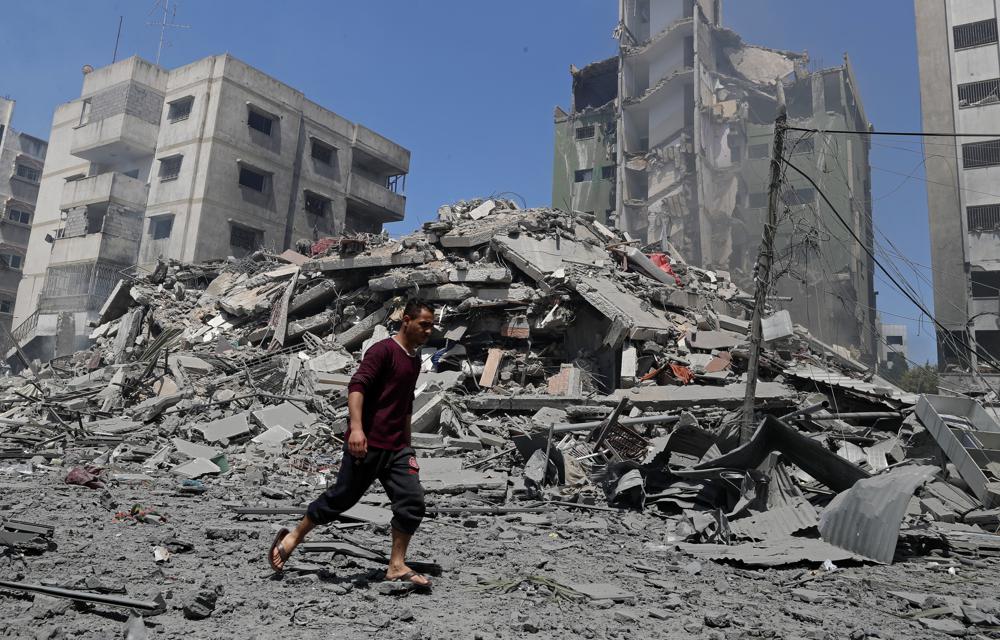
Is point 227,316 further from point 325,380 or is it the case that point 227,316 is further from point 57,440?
point 57,440

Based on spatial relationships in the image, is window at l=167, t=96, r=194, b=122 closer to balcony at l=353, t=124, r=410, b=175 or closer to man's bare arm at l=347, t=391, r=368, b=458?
balcony at l=353, t=124, r=410, b=175

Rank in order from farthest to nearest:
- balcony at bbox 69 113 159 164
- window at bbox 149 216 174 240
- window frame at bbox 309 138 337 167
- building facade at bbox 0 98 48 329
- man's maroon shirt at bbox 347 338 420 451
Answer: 1. building facade at bbox 0 98 48 329
2. window frame at bbox 309 138 337 167
3. balcony at bbox 69 113 159 164
4. window at bbox 149 216 174 240
5. man's maroon shirt at bbox 347 338 420 451

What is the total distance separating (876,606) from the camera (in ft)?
11.3

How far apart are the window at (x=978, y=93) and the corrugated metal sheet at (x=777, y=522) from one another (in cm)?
3245

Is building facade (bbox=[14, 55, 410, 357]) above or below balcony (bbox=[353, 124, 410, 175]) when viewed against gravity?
below

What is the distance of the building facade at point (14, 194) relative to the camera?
122 ft

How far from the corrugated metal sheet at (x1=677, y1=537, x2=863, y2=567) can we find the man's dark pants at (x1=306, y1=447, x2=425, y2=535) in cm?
232

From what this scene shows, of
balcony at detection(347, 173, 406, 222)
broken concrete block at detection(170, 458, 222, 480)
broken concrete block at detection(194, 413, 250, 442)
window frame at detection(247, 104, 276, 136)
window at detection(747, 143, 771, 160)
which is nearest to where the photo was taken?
broken concrete block at detection(170, 458, 222, 480)

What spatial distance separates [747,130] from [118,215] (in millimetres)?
32507

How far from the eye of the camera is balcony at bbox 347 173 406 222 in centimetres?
3269

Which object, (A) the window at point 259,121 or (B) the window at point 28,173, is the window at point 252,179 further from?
(B) the window at point 28,173

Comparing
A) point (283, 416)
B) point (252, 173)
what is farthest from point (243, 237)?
point (283, 416)

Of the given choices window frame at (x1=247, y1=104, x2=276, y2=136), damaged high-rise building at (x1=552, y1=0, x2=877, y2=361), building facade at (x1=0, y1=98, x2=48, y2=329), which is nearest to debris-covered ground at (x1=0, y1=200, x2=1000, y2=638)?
window frame at (x1=247, y1=104, x2=276, y2=136)

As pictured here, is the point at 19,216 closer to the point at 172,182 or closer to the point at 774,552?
the point at 172,182
